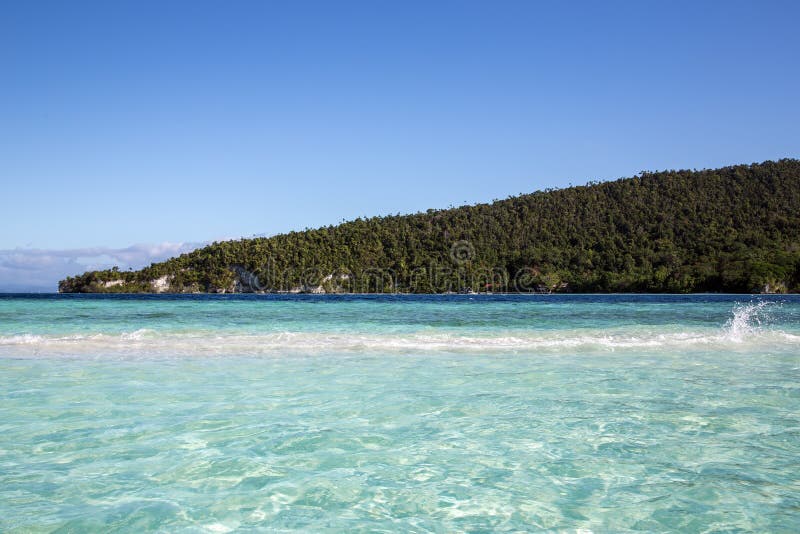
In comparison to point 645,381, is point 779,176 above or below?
above

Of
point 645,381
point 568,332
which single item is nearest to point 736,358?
point 645,381

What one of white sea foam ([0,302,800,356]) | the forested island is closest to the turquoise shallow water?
white sea foam ([0,302,800,356])

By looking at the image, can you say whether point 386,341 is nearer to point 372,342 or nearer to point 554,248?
point 372,342

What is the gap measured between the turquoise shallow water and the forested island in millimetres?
103057

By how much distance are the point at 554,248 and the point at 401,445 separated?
13972 cm

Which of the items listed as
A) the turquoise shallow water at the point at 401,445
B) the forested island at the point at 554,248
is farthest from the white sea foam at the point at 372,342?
the forested island at the point at 554,248

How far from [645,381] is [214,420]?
6.43m

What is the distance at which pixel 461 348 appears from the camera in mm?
14422

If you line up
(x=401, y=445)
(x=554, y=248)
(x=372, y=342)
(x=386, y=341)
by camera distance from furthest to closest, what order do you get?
(x=554, y=248) < (x=386, y=341) < (x=372, y=342) < (x=401, y=445)

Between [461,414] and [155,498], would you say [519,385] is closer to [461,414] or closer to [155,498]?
[461,414]

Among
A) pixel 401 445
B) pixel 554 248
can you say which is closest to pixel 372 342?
pixel 401 445

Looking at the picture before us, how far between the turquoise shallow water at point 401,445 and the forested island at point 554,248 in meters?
103

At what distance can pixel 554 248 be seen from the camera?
14062 centimetres

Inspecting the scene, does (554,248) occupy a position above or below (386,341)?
above
